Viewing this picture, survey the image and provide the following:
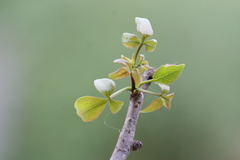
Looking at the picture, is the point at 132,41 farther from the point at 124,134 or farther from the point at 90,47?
the point at 90,47

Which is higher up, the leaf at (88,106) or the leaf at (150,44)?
the leaf at (150,44)

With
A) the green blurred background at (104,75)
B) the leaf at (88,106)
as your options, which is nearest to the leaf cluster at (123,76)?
the leaf at (88,106)

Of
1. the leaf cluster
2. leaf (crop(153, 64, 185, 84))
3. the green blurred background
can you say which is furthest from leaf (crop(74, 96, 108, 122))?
the green blurred background

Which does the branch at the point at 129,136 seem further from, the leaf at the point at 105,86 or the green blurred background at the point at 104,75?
the green blurred background at the point at 104,75

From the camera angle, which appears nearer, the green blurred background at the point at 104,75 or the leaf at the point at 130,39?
the leaf at the point at 130,39

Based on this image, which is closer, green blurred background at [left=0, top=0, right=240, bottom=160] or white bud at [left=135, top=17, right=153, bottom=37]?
white bud at [left=135, top=17, right=153, bottom=37]

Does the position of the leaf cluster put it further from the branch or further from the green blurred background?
the green blurred background

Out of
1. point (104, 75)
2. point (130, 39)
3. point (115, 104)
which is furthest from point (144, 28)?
point (104, 75)

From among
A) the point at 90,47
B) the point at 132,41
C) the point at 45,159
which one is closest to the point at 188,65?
the point at 90,47
